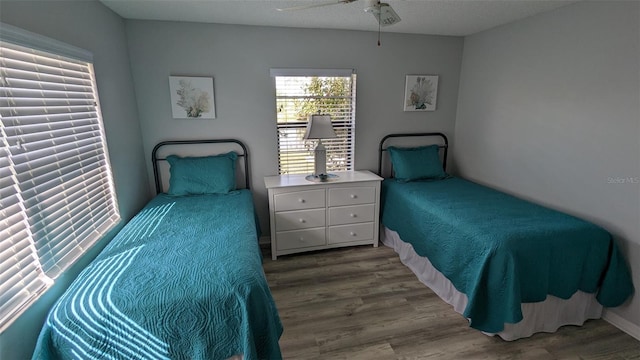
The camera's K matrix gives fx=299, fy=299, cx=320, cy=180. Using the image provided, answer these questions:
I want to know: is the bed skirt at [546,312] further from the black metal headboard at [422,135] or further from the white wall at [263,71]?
the white wall at [263,71]

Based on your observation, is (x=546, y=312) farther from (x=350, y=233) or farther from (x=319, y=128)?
(x=319, y=128)

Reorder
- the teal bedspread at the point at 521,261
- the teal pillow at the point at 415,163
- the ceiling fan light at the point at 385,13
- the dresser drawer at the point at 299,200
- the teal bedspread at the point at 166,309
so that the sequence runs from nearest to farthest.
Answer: the teal bedspread at the point at 166,309, the ceiling fan light at the point at 385,13, the teal bedspread at the point at 521,261, the dresser drawer at the point at 299,200, the teal pillow at the point at 415,163

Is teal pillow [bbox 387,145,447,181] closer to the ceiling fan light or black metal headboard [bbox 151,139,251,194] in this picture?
black metal headboard [bbox 151,139,251,194]

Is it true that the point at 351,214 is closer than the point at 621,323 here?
No

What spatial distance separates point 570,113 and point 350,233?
6.82ft

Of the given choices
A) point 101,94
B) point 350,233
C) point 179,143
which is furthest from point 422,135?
point 101,94

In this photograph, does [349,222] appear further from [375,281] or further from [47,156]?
[47,156]

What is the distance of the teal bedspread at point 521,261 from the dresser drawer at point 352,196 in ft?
2.91

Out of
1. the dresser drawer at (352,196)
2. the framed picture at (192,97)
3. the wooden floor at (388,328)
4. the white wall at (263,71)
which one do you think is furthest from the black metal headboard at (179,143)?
the wooden floor at (388,328)

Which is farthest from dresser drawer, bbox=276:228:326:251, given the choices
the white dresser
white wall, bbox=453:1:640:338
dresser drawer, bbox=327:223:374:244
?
white wall, bbox=453:1:640:338

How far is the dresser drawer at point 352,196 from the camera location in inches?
116

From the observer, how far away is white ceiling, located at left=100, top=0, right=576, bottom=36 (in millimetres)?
2225

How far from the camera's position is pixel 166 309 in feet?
4.27

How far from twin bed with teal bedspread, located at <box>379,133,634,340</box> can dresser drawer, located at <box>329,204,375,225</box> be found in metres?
0.73
